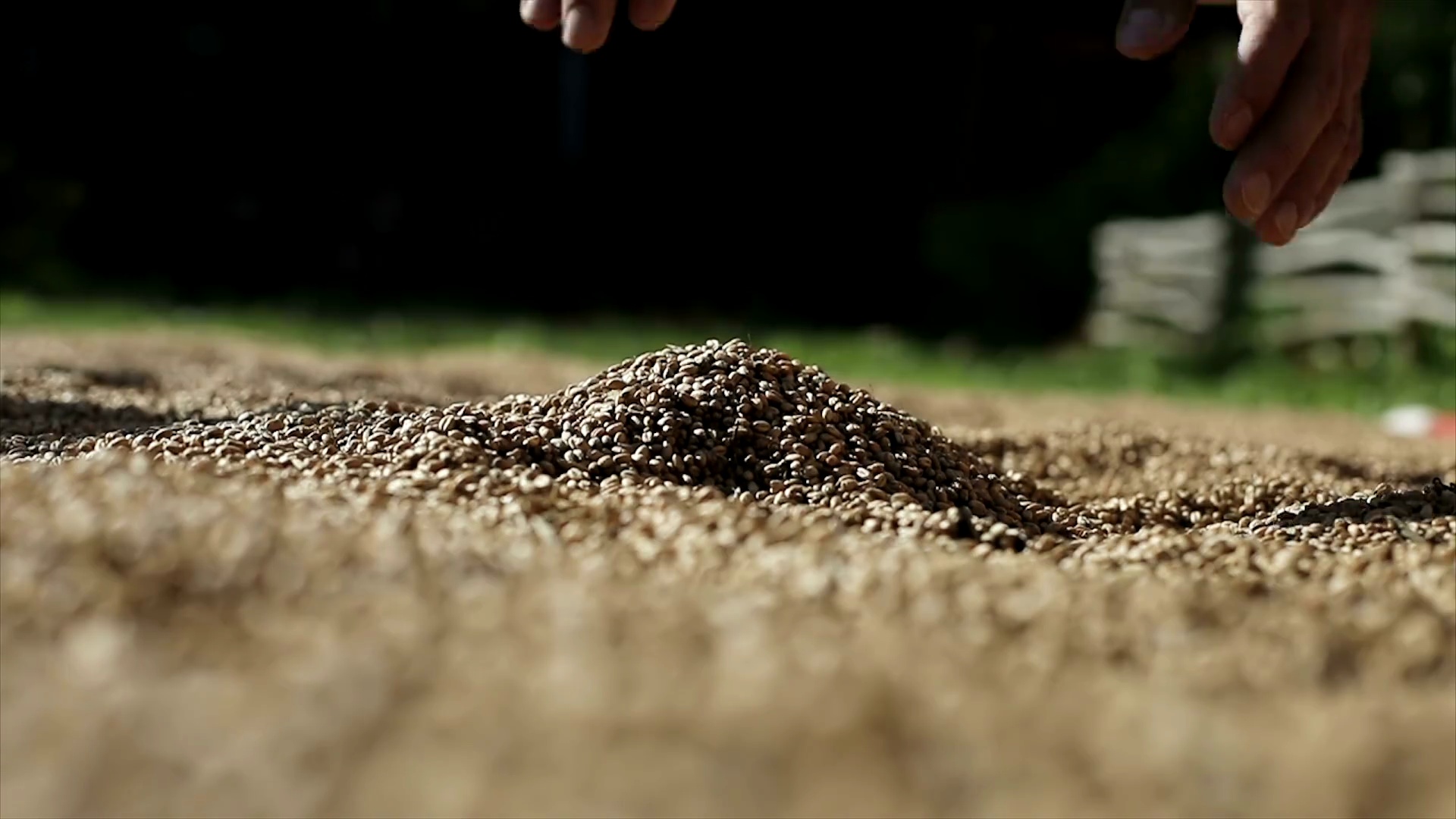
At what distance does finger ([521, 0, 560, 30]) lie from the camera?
2.67 m

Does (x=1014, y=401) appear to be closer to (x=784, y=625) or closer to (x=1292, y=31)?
(x=1292, y=31)

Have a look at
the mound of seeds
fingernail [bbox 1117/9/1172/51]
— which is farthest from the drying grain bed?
fingernail [bbox 1117/9/1172/51]

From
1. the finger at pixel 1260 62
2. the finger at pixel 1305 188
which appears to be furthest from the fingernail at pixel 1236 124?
the finger at pixel 1305 188

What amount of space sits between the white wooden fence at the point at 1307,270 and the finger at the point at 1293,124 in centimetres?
633

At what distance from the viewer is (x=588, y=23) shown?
252cm

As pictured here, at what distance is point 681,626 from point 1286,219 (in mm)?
1506

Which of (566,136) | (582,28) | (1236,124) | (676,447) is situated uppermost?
(582,28)

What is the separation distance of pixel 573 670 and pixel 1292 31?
1715 mm

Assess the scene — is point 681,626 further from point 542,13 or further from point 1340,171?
point 1340,171

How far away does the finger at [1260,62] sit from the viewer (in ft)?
8.20

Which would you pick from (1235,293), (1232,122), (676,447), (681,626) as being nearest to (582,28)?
(676,447)

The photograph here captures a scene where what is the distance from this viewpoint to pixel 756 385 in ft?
9.43

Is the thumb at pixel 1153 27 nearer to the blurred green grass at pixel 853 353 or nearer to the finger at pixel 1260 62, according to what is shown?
the finger at pixel 1260 62

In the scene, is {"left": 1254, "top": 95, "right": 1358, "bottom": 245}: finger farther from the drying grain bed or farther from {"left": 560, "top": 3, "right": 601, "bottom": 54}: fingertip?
{"left": 560, "top": 3, "right": 601, "bottom": 54}: fingertip
